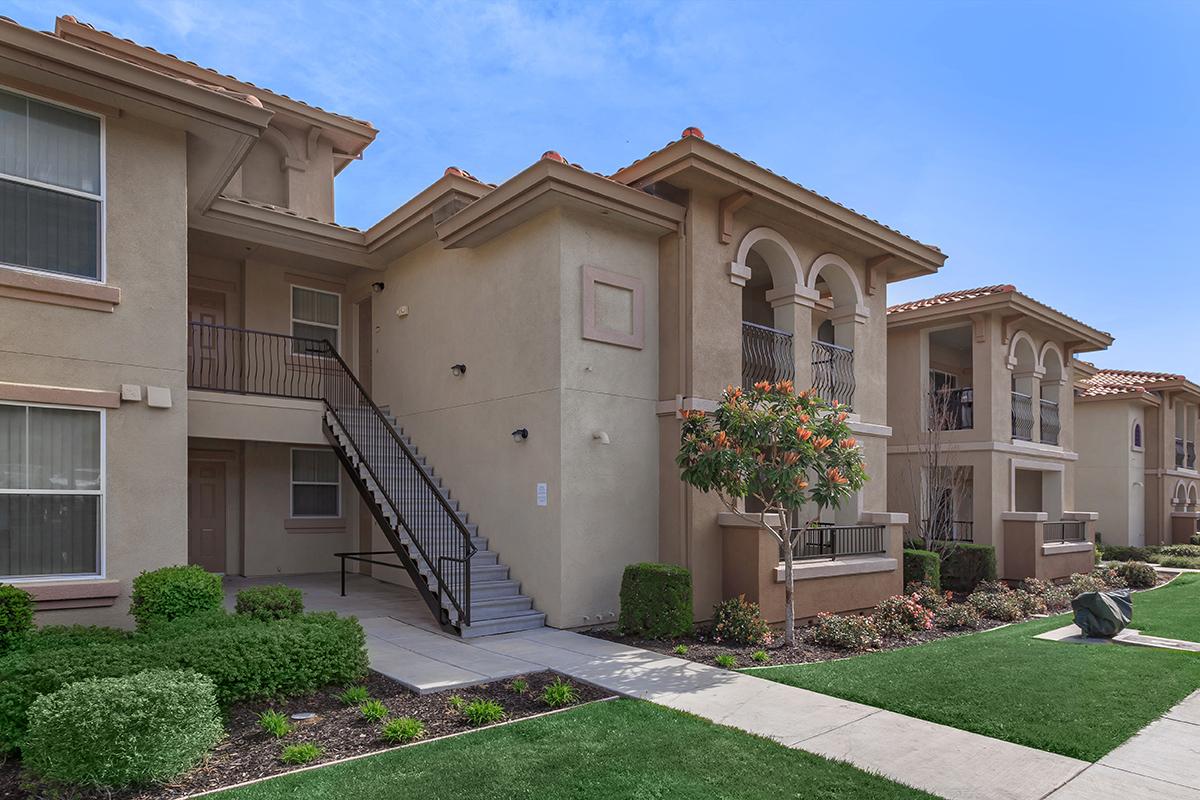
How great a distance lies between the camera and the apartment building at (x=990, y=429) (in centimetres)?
1653

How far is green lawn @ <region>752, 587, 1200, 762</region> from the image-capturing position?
627 cm

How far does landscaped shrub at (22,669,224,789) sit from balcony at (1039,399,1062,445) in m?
19.9

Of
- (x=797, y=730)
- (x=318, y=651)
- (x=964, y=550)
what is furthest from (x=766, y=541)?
(x=964, y=550)

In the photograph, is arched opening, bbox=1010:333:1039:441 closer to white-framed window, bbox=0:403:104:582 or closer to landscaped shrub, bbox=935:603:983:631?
landscaped shrub, bbox=935:603:983:631

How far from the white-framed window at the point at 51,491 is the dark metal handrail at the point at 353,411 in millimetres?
3805

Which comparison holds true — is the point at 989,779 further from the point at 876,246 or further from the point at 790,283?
the point at 876,246

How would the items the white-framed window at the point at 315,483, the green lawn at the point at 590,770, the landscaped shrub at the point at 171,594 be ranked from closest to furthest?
1. the green lawn at the point at 590,770
2. the landscaped shrub at the point at 171,594
3. the white-framed window at the point at 315,483

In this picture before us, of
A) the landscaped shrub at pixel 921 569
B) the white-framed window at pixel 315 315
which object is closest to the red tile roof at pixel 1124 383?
the landscaped shrub at pixel 921 569

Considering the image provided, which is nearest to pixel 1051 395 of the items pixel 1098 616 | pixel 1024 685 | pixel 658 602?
pixel 1098 616

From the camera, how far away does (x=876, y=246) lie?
13.4 m

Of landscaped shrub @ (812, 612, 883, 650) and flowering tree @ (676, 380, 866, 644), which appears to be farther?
landscaped shrub @ (812, 612, 883, 650)

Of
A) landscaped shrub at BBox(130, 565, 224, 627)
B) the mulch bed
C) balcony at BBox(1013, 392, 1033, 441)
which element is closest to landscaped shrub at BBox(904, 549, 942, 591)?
balcony at BBox(1013, 392, 1033, 441)

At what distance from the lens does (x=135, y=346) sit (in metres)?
8.36

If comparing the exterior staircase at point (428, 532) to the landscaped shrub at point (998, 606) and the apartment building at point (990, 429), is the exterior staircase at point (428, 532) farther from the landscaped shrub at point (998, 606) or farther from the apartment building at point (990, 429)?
the apartment building at point (990, 429)
